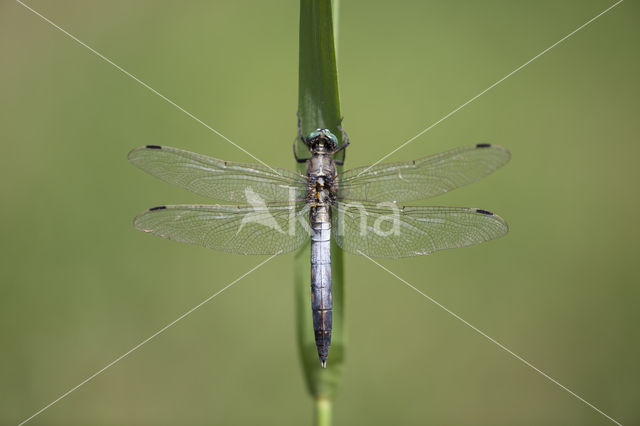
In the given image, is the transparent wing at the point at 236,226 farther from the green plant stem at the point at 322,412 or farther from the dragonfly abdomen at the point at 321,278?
the green plant stem at the point at 322,412

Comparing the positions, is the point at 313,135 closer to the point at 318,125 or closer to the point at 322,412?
the point at 318,125

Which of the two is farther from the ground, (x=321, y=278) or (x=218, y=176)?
(x=218, y=176)

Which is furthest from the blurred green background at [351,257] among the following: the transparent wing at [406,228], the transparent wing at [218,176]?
the transparent wing at [218,176]

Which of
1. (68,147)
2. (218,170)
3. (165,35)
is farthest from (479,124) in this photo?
(68,147)

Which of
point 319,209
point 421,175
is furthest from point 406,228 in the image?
point 319,209

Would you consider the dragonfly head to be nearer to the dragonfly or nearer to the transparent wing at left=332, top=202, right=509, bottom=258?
the dragonfly

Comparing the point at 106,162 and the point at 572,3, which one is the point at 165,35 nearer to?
the point at 106,162

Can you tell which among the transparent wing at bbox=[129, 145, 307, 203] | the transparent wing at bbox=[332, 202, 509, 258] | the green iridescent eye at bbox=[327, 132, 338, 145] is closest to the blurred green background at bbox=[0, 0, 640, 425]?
the transparent wing at bbox=[332, 202, 509, 258]
